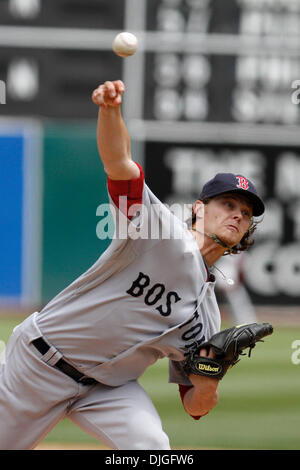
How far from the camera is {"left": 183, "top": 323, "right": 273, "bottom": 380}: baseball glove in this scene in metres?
2.61

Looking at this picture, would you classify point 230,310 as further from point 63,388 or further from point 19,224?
point 63,388

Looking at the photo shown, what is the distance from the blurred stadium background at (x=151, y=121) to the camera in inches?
381

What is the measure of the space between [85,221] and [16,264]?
104 cm

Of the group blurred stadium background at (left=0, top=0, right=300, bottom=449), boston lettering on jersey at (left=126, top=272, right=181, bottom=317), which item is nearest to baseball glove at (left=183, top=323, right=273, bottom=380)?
boston lettering on jersey at (left=126, top=272, right=181, bottom=317)

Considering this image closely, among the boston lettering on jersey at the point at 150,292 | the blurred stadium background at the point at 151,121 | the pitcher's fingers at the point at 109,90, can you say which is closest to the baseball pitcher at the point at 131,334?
the boston lettering on jersey at the point at 150,292

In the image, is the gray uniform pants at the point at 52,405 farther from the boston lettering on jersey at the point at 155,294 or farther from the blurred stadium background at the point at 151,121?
the blurred stadium background at the point at 151,121

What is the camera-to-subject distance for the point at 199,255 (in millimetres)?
2607

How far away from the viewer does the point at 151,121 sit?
387 inches

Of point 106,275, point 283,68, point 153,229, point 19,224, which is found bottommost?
point 19,224

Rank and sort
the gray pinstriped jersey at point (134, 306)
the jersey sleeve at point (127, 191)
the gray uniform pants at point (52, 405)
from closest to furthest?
the jersey sleeve at point (127, 191) < the gray pinstriped jersey at point (134, 306) < the gray uniform pants at point (52, 405)

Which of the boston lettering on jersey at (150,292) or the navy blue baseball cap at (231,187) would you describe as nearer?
the boston lettering on jersey at (150,292)

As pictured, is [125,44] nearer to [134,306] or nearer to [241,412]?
[134,306]

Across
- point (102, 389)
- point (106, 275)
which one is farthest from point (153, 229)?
point (102, 389)

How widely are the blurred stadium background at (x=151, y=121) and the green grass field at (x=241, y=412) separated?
2.60 metres
